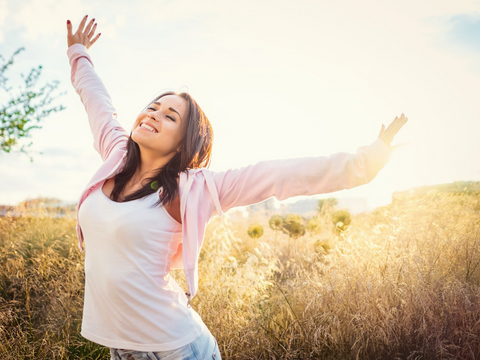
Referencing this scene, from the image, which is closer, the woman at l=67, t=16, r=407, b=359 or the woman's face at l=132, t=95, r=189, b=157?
the woman at l=67, t=16, r=407, b=359

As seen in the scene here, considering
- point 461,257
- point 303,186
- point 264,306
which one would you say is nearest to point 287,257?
point 264,306

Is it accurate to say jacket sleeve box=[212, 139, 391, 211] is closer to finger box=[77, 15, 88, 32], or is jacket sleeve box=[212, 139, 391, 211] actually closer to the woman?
the woman

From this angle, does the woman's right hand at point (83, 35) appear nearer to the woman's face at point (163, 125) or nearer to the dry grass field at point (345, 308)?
the woman's face at point (163, 125)

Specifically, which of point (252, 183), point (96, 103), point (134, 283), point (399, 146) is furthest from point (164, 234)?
point (96, 103)

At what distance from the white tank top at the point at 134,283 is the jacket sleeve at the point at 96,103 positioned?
2.24 feet

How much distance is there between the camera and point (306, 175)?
1.22 meters

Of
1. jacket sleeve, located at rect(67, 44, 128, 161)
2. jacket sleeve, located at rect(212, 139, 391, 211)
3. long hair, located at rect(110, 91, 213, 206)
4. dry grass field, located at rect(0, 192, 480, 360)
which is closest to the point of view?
jacket sleeve, located at rect(212, 139, 391, 211)

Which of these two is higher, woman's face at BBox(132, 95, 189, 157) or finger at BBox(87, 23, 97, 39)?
finger at BBox(87, 23, 97, 39)

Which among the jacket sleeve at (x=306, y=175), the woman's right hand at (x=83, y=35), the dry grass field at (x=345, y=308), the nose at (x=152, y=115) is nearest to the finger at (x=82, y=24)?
the woman's right hand at (x=83, y=35)

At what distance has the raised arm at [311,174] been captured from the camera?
119 cm

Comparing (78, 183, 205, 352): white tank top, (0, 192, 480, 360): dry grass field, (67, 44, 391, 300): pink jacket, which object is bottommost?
(0, 192, 480, 360): dry grass field

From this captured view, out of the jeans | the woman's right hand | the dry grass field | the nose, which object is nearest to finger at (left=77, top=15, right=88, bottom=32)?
the woman's right hand

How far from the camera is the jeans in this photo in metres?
1.26

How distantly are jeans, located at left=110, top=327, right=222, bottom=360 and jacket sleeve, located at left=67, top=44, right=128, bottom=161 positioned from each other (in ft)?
3.37
